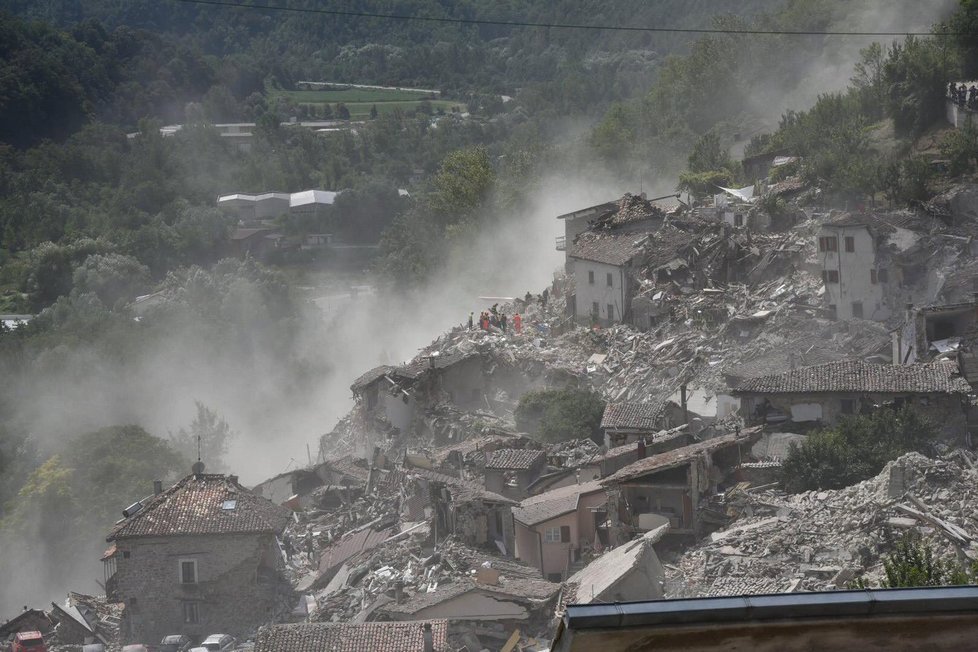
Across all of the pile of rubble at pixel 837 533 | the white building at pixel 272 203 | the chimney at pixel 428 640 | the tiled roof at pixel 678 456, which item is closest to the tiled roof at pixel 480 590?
the chimney at pixel 428 640

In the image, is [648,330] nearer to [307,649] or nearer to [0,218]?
[307,649]

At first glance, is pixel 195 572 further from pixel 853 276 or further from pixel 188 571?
pixel 853 276

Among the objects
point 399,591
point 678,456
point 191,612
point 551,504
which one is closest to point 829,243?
point 678,456

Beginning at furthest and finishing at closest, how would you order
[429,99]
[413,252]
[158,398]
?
[429,99] < [413,252] < [158,398]

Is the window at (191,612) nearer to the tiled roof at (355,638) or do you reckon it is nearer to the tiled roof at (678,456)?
the tiled roof at (355,638)

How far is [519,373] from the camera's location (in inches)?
1364

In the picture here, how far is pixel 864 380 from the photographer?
25172mm

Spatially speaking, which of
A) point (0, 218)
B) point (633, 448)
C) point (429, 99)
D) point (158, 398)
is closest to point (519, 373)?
point (633, 448)

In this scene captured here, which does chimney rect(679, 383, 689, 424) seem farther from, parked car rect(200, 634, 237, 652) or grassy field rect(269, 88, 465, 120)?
grassy field rect(269, 88, 465, 120)

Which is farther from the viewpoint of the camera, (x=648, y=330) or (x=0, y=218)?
(x=0, y=218)

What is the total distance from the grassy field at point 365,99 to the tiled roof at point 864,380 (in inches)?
3332

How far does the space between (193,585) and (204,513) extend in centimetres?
135

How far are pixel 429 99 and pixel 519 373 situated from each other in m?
83.8

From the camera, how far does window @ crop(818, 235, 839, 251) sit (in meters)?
Answer: 31.0
